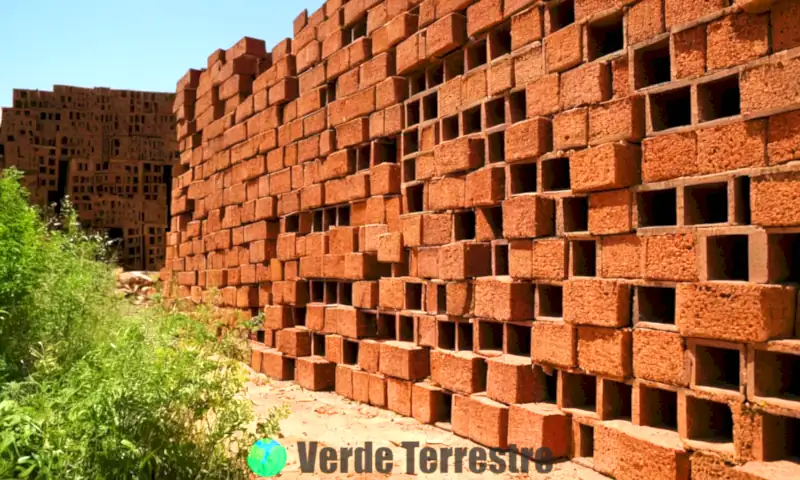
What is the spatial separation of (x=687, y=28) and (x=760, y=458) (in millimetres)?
2018

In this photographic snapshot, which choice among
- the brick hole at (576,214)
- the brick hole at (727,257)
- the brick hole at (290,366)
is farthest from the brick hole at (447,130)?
the brick hole at (290,366)

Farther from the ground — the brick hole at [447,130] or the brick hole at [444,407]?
the brick hole at [447,130]

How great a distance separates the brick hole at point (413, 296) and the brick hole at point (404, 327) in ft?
0.38

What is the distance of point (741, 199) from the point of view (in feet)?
9.87

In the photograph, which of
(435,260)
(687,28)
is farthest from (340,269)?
(687,28)

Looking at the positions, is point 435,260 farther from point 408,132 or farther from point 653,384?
point 653,384

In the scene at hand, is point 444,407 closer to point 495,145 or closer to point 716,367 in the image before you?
point 495,145

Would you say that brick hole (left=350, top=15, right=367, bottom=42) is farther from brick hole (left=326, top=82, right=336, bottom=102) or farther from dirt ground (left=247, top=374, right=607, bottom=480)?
dirt ground (left=247, top=374, right=607, bottom=480)

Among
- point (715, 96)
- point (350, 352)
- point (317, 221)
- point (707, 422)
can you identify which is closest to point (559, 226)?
point (715, 96)

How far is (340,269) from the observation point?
19.7 ft

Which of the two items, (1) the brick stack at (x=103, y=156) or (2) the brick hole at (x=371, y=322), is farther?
(1) the brick stack at (x=103, y=156)

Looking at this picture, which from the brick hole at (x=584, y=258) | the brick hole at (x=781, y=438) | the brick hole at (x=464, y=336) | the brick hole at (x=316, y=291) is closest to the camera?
the brick hole at (x=781, y=438)

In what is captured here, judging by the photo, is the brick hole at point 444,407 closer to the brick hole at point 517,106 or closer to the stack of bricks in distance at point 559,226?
the stack of bricks in distance at point 559,226

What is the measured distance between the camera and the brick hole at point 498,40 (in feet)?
14.8
